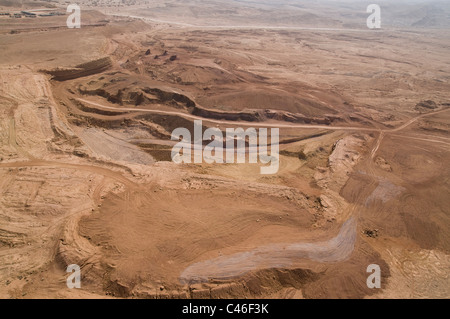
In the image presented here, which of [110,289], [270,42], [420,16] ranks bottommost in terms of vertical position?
[110,289]

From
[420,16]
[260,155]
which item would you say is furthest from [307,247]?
[420,16]

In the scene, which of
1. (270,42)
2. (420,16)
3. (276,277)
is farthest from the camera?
(420,16)

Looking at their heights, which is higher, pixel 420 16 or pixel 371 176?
pixel 420 16

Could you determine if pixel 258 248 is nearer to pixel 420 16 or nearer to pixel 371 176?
pixel 371 176

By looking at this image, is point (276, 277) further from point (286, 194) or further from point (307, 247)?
point (286, 194)

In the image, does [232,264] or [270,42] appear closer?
[232,264]

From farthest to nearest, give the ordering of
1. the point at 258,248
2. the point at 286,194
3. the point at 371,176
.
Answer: the point at 371,176, the point at 286,194, the point at 258,248

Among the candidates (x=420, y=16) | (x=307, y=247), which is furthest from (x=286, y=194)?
(x=420, y=16)
